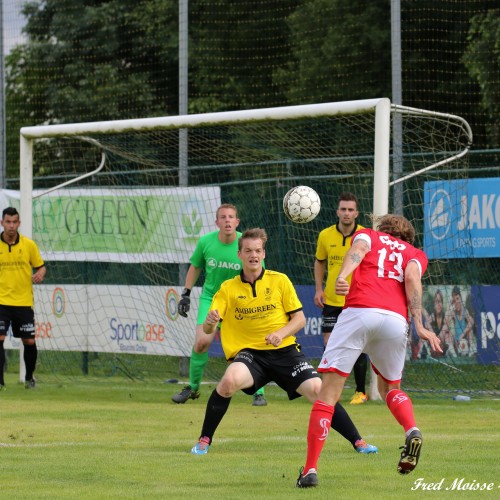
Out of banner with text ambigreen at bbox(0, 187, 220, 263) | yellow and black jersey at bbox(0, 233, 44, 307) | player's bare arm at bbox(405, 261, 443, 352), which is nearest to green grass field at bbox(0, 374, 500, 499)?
player's bare arm at bbox(405, 261, 443, 352)

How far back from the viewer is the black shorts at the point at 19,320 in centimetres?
1419

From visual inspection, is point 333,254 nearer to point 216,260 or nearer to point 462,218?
point 216,260

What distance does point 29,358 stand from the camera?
1445 cm

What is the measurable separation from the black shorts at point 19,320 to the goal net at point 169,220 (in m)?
1.14

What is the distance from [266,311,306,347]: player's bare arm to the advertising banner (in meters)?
5.05

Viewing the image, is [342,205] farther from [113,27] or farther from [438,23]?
[113,27]

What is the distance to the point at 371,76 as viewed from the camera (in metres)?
22.7

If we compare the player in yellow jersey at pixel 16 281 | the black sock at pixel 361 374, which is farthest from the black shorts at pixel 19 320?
the black sock at pixel 361 374

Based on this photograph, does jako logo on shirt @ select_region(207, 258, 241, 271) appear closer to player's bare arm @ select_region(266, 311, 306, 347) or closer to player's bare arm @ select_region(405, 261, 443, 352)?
player's bare arm @ select_region(266, 311, 306, 347)

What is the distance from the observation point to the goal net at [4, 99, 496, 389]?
536 inches

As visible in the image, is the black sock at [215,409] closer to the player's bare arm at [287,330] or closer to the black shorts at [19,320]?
the player's bare arm at [287,330]

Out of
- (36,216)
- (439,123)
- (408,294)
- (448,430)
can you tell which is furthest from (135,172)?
(408,294)

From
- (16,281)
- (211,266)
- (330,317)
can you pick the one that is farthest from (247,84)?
(211,266)

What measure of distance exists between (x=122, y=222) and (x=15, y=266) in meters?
2.09
